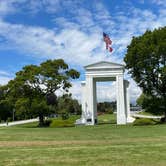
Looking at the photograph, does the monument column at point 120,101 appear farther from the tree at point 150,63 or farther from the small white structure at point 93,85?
the tree at point 150,63

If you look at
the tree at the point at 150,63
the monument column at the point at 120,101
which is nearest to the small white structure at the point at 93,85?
the monument column at the point at 120,101

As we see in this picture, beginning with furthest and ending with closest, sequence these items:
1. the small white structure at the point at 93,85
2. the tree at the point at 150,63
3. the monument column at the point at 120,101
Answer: the small white structure at the point at 93,85, the monument column at the point at 120,101, the tree at the point at 150,63

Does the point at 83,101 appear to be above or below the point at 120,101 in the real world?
above

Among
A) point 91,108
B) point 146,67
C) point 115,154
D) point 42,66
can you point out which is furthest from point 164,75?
point 115,154

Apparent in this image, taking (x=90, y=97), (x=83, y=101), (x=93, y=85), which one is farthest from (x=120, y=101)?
(x=83, y=101)

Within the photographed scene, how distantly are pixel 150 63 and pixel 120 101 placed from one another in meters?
6.24

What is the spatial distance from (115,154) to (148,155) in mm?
1095

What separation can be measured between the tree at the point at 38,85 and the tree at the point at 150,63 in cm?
771

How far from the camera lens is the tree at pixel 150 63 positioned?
43844 millimetres

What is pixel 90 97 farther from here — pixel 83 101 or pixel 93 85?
pixel 83 101

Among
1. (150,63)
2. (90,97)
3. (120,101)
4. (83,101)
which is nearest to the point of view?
(150,63)

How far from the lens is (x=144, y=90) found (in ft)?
153

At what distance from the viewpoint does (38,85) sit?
47.8 m

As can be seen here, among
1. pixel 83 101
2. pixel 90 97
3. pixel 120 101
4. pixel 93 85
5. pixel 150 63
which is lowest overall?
pixel 120 101
